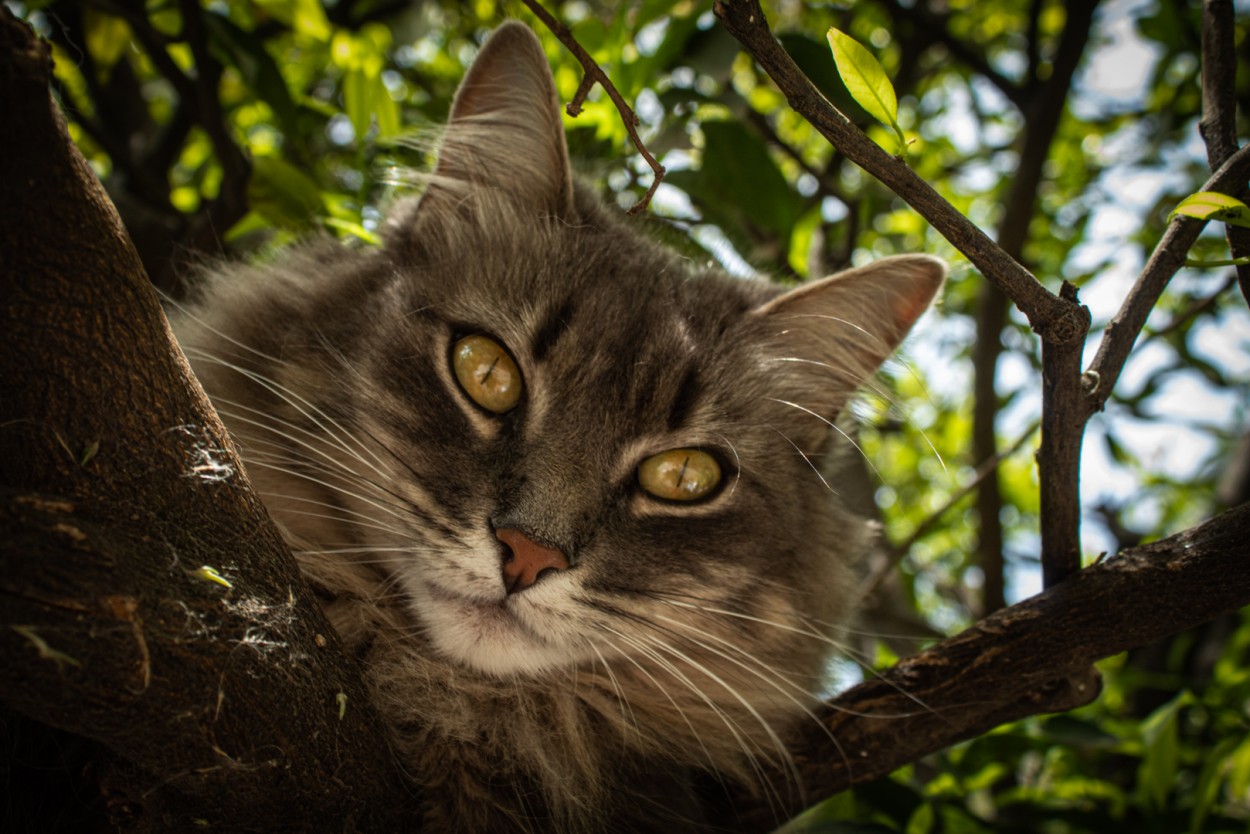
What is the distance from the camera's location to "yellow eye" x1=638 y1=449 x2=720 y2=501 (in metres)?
1.65

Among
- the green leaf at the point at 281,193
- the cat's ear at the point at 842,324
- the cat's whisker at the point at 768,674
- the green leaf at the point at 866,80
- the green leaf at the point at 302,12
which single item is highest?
the green leaf at the point at 302,12

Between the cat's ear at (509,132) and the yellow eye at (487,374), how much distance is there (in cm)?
40

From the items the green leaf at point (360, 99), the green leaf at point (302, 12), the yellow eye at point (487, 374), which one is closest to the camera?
the yellow eye at point (487, 374)

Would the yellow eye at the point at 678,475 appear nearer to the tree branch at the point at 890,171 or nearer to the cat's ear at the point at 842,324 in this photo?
the cat's ear at the point at 842,324

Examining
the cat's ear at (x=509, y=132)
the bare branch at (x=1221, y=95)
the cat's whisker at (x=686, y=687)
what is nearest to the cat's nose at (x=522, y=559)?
the cat's whisker at (x=686, y=687)

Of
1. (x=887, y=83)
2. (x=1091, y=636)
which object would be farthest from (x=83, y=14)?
(x=1091, y=636)

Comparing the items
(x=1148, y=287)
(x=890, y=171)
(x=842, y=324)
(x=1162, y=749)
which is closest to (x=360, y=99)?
(x=842, y=324)

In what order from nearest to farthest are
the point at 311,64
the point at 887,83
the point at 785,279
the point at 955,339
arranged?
the point at 887,83
the point at 785,279
the point at 311,64
the point at 955,339

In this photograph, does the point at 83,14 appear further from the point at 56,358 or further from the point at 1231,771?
the point at 1231,771

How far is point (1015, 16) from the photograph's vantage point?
3.85 metres

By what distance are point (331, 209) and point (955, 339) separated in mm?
2723

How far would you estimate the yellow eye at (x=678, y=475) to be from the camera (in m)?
1.65

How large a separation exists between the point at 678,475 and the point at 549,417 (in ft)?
0.88

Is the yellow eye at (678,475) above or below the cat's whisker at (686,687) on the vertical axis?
above
